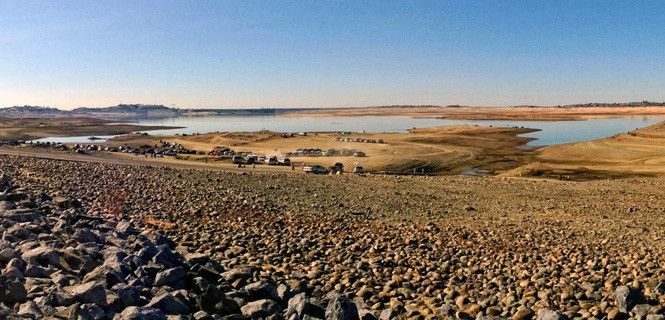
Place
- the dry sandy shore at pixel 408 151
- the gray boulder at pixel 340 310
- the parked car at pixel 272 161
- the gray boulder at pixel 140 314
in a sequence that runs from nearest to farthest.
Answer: the gray boulder at pixel 140 314, the gray boulder at pixel 340 310, the parked car at pixel 272 161, the dry sandy shore at pixel 408 151

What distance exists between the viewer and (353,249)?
56.3 feet

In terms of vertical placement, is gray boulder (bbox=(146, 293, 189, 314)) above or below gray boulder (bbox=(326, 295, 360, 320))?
above

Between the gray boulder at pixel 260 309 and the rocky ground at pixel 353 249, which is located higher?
the gray boulder at pixel 260 309

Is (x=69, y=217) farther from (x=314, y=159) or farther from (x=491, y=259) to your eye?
(x=314, y=159)

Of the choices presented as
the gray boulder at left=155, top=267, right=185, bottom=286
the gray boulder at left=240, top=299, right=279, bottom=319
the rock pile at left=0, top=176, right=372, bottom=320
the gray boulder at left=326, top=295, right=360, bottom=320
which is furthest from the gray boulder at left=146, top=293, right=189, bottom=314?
the gray boulder at left=326, top=295, right=360, bottom=320

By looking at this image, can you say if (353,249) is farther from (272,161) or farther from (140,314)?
(272,161)

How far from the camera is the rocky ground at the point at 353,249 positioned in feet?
37.4

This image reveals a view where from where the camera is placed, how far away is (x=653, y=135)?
9694cm

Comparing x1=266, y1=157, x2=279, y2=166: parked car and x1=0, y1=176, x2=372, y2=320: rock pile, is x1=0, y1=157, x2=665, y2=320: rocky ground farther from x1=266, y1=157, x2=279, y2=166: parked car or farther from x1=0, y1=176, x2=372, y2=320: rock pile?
x1=266, y1=157, x2=279, y2=166: parked car

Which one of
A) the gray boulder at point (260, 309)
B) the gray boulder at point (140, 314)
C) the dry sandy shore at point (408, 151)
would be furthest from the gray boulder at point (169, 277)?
the dry sandy shore at point (408, 151)

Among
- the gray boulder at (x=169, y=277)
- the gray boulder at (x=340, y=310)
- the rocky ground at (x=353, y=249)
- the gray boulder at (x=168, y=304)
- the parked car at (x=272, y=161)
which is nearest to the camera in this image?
the gray boulder at (x=168, y=304)

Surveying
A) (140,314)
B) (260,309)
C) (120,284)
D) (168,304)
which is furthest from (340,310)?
(120,284)

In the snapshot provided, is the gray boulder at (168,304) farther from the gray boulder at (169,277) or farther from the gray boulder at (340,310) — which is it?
the gray boulder at (340,310)

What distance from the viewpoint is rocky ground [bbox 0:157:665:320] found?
11.4 m
